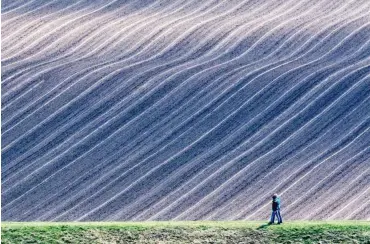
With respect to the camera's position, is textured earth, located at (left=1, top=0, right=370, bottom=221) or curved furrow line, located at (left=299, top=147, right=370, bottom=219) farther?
textured earth, located at (left=1, top=0, right=370, bottom=221)

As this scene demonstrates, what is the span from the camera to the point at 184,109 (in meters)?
45.6

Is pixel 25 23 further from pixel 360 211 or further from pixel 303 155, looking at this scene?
pixel 360 211

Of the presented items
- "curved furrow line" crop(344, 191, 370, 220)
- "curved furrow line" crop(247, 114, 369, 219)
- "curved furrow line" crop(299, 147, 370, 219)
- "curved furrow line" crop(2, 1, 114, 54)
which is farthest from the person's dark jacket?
"curved furrow line" crop(2, 1, 114, 54)

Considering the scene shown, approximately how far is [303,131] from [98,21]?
15.2 m

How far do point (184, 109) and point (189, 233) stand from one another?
1503 centimetres

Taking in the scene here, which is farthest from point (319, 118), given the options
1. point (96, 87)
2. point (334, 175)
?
point (96, 87)

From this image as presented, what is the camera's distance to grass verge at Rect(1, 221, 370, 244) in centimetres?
3067

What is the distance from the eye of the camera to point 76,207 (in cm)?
3816

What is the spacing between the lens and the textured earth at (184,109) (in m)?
38.5

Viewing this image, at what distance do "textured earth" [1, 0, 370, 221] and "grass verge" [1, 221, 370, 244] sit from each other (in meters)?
5.12

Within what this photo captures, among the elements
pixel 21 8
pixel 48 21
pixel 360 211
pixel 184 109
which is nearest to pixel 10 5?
pixel 21 8

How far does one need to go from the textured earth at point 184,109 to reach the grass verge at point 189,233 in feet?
16.8

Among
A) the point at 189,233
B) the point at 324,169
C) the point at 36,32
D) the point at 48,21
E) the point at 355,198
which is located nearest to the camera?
the point at 189,233

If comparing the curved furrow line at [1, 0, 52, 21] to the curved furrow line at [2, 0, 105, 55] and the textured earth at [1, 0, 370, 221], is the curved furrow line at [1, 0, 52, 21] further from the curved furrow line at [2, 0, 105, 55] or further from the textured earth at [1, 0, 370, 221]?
the curved furrow line at [2, 0, 105, 55]
